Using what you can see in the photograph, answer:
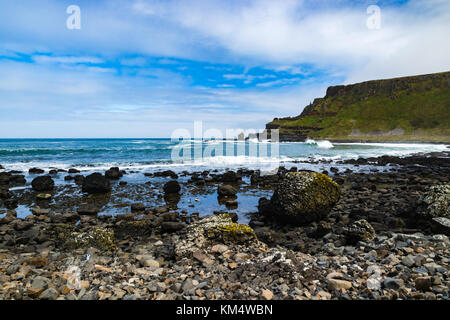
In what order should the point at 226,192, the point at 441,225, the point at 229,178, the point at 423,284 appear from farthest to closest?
the point at 229,178, the point at 226,192, the point at 441,225, the point at 423,284

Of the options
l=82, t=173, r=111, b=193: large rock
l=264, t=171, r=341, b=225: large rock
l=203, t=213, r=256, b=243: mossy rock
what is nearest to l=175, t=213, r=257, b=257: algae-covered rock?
l=203, t=213, r=256, b=243: mossy rock

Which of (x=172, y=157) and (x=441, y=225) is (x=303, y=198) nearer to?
(x=441, y=225)

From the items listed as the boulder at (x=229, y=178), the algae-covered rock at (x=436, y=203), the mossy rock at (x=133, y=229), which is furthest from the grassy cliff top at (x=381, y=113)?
the mossy rock at (x=133, y=229)

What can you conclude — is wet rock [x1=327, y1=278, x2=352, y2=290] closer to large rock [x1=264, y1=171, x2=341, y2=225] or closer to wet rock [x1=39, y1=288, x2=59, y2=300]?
wet rock [x1=39, y1=288, x2=59, y2=300]

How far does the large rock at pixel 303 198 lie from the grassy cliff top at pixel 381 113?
338 ft

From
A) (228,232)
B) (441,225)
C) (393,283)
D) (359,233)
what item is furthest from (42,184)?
(441,225)

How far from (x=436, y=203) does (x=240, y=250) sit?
7.06m

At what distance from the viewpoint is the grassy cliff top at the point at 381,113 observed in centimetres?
11305

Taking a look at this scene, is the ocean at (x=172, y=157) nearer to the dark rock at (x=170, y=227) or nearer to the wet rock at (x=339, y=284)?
the dark rock at (x=170, y=227)

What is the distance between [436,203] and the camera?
325 inches
